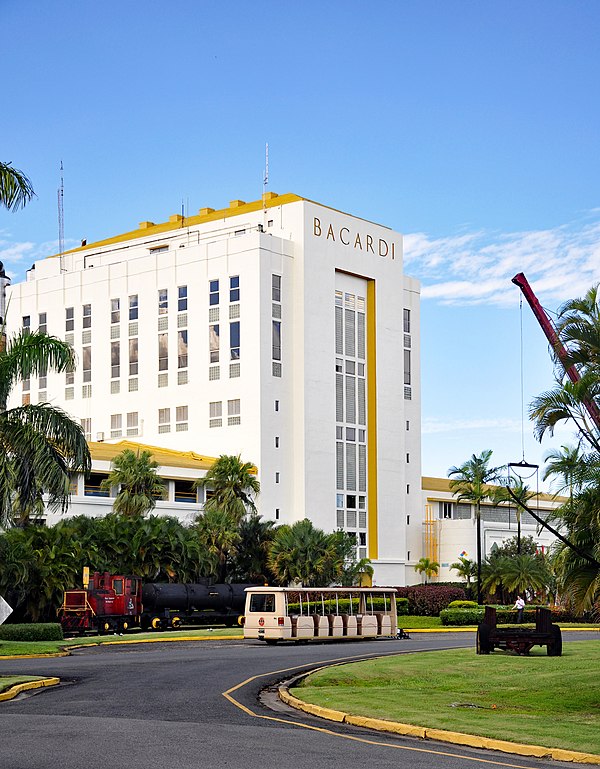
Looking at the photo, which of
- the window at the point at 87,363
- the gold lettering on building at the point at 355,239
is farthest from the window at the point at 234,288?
the window at the point at 87,363

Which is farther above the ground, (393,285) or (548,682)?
(393,285)

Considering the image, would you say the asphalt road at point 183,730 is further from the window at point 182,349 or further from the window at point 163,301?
the window at point 163,301

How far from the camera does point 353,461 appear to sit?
100m

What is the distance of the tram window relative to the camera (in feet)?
165

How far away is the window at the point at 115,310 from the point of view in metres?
104

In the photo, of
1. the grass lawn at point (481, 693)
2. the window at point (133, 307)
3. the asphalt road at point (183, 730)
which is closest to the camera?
the asphalt road at point (183, 730)

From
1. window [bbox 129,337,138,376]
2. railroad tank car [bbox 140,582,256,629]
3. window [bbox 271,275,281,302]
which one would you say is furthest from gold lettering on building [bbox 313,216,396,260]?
railroad tank car [bbox 140,582,256,629]

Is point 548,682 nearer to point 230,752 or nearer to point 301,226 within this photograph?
point 230,752

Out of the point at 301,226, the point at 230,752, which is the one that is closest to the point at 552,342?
the point at 230,752

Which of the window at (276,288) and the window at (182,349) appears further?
the window at (182,349)

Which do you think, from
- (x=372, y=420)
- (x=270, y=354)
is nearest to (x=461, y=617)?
(x=270, y=354)

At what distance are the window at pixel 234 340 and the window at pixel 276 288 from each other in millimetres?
3633

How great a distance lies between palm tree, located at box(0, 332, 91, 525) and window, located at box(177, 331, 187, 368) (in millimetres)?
64064

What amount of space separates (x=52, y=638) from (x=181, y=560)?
19858 mm
